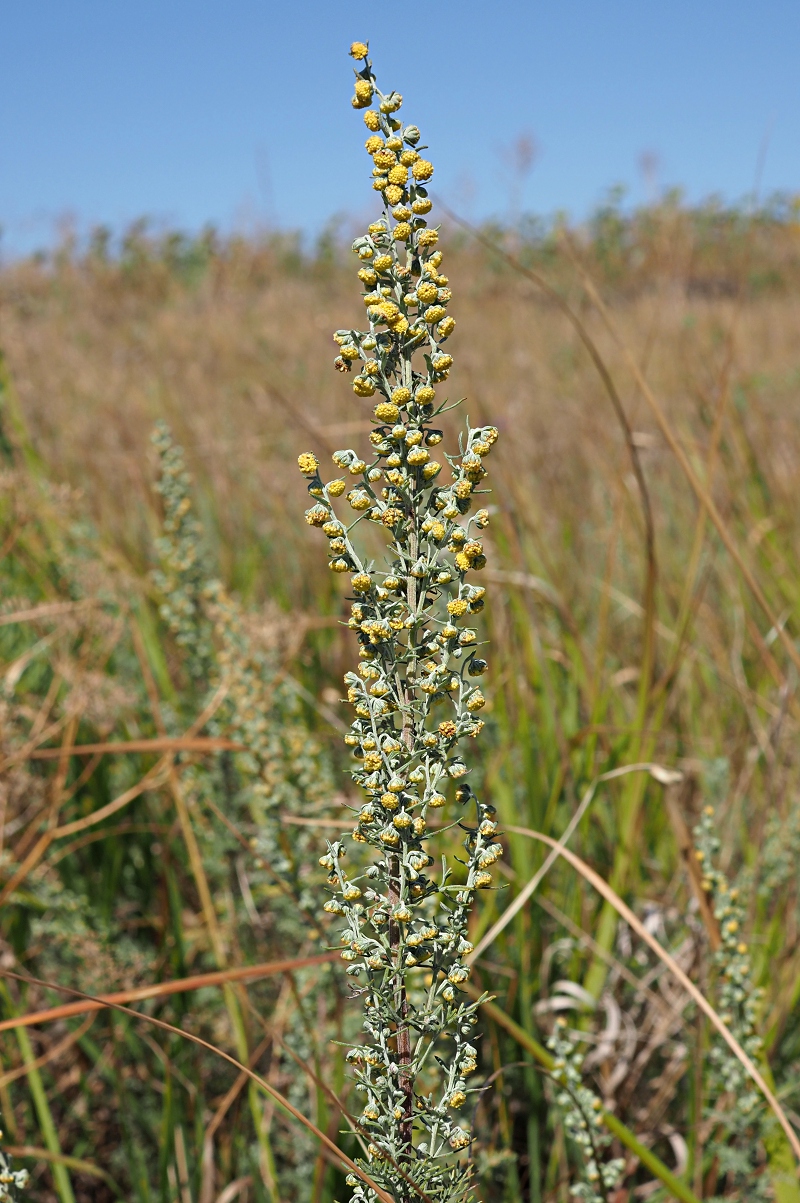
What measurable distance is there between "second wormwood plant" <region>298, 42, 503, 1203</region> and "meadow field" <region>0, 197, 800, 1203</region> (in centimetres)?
31

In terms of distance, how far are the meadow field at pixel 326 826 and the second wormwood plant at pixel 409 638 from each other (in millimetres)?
306

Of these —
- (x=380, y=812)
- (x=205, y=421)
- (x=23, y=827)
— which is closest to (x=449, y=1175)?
(x=380, y=812)

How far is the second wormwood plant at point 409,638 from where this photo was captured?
36.8 inches

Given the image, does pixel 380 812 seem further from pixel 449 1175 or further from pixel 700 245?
pixel 700 245

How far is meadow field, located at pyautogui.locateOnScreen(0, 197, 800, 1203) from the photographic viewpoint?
1933 mm

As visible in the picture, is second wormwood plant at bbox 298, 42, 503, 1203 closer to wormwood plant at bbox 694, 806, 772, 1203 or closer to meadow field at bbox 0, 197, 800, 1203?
meadow field at bbox 0, 197, 800, 1203

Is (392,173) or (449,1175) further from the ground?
(392,173)

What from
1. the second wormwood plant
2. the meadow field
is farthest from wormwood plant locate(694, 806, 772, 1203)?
the second wormwood plant

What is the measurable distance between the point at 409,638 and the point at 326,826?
1.32m

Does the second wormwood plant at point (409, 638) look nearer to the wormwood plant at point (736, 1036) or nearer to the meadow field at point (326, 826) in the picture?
the meadow field at point (326, 826)

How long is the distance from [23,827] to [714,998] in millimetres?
2037

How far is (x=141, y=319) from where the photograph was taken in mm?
12797

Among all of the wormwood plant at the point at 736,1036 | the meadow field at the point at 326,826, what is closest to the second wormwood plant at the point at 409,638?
the meadow field at the point at 326,826

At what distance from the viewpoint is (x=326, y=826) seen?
2207mm
